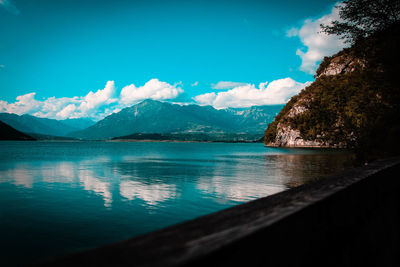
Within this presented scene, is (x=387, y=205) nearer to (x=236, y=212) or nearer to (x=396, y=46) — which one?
(x=236, y=212)

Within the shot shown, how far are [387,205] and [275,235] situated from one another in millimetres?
3844

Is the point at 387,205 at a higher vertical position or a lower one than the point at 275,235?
lower

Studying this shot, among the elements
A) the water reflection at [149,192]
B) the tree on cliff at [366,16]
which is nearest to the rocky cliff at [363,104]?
the tree on cliff at [366,16]

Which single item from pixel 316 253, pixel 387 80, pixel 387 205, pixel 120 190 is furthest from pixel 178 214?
pixel 387 80

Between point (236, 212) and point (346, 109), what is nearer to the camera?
point (236, 212)

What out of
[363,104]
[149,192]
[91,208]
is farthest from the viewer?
[149,192]

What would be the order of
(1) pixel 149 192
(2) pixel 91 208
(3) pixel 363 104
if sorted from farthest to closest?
1. (1) pixel 149 192
2. (3) pixel 363 104
3. (2) pixel 91 208

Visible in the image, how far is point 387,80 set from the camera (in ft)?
58.6

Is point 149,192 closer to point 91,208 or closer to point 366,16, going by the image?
point 91,208

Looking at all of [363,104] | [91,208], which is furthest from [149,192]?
[363,104]

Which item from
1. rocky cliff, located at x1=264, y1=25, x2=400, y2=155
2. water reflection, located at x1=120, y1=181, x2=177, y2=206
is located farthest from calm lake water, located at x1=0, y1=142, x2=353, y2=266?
rocky cliff, located at x1=264, y1=25, x2=400, y2=155

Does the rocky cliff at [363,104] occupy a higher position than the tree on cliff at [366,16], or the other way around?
the tree on cliff at [366,16]

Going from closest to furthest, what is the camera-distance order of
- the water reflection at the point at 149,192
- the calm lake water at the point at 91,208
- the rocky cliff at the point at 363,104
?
the calm lake water at the point at 91,208
the rocky cliff at the point at 363,104
the water reflection at the point at 149,192

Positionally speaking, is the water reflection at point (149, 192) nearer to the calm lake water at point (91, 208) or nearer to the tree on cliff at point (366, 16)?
the calm lake water at point (91, 208)
